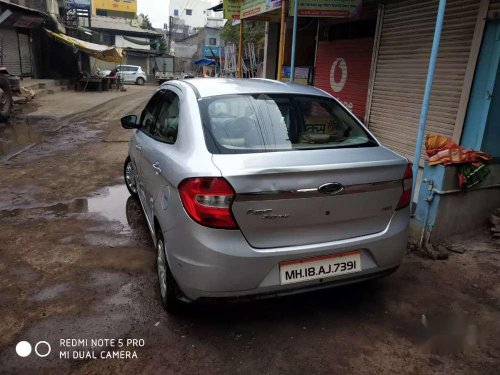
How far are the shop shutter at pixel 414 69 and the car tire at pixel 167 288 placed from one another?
4320 millimetres

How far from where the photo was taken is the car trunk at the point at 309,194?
7.97ft

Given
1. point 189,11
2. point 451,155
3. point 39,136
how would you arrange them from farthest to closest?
1. point 189,11
2. point 39,136
3. point 451,155

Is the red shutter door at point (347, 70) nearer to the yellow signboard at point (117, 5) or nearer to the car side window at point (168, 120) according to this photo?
the car side window at point (168, 120)

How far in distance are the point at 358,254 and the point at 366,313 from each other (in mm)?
612

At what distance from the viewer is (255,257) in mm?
2473

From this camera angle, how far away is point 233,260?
8.04 feet

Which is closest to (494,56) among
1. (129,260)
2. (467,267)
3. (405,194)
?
(467,267)

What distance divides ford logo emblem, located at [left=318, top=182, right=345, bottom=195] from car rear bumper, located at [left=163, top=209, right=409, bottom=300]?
34cm

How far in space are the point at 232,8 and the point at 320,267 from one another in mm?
8529

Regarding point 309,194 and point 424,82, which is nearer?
point 309,194

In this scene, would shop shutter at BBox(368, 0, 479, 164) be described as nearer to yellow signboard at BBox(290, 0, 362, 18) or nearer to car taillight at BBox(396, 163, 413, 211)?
yellow signboard at BBox(290, 0, 362, 18)

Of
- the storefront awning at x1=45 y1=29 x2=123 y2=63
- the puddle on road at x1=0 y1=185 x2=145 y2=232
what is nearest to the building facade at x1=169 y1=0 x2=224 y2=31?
the storefront awning at x1=45 y1=29 x2=123 y2=63

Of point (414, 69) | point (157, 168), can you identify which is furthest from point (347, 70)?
point (157, 168)

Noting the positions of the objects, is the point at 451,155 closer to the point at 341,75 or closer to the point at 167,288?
the point at 167,288
